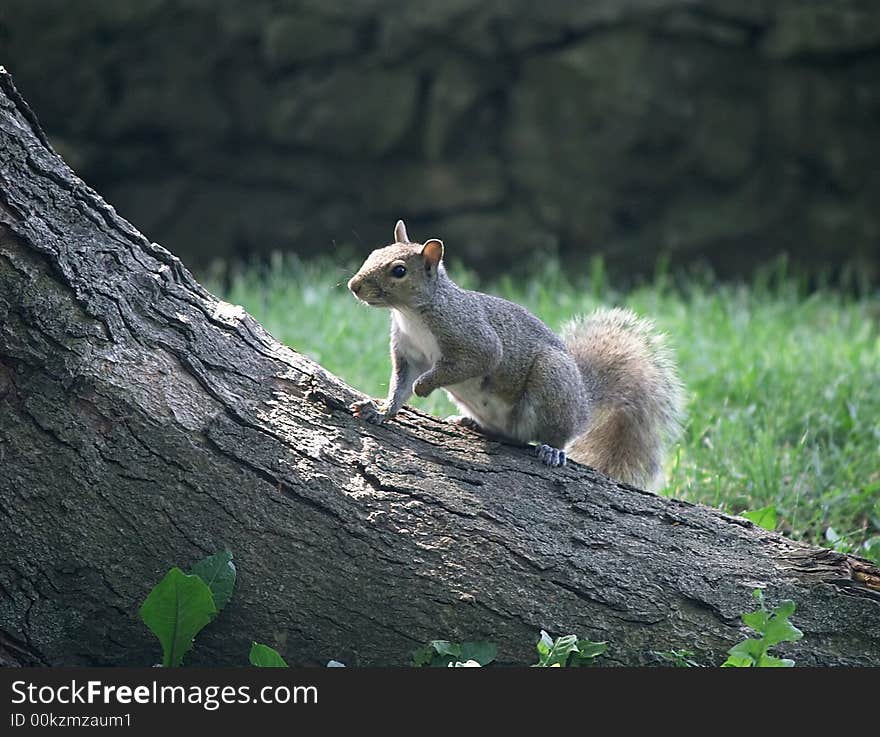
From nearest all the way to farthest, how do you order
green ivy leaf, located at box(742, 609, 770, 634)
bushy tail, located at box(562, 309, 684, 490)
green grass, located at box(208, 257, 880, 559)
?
green ivy leaf, located at box(742, 609, 770, 634)
bushy tail, located at box(562, 309, 684, 490)
green grass, located at box(208, 257, 880, 559)

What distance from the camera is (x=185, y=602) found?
197 centimetres

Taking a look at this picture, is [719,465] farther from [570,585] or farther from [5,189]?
[5,189]

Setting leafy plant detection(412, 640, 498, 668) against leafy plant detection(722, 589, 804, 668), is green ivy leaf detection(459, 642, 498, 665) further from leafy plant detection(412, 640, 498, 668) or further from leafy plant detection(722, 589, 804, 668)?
leafy plant detection(722, 589, 804, 668)

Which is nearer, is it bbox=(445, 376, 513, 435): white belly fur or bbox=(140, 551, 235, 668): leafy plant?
bbox=(140, 551, 235, 668): leafy plant

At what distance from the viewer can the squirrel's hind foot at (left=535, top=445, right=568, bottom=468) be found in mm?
2498

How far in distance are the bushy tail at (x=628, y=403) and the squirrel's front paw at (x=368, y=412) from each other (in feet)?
2.54

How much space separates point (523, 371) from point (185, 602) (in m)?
1.14

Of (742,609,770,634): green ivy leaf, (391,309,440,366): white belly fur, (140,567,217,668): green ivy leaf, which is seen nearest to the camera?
(140,567,217,668): green ivy leaf

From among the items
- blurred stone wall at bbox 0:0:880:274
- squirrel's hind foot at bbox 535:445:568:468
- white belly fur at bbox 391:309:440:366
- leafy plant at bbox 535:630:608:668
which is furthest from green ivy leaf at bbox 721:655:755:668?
blurred stone wall at bbox 0:0:880:274

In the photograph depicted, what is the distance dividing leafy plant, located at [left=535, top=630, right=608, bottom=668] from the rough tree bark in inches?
1.6

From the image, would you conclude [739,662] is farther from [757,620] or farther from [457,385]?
[457,385]

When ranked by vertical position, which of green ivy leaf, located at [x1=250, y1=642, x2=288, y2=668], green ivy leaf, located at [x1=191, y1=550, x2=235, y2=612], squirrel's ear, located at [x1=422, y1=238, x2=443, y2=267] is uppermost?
squirrel's ear, located at [x1=422, y1=238, x2=443, y2=267]

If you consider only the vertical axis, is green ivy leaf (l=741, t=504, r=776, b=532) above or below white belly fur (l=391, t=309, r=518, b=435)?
below

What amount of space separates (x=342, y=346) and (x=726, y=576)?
2409 millimetres
